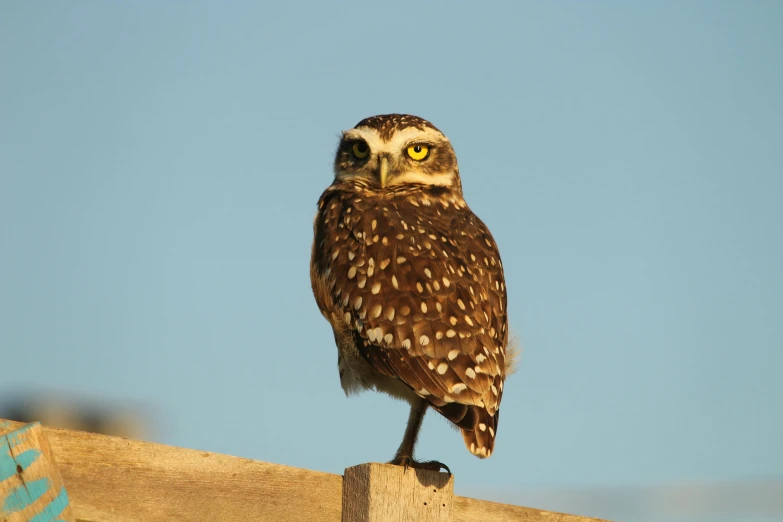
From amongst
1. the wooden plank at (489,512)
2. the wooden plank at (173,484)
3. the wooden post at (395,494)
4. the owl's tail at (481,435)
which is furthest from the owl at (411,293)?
the wooden plank at (173,484)

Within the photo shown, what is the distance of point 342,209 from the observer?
639 centimetres

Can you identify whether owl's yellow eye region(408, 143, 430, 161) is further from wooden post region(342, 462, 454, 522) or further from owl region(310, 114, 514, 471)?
wooden post region(342, 462, 454, 522)

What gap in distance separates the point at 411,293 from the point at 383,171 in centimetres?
166

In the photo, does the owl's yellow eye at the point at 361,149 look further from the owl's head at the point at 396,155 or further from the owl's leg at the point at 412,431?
the owl's leg at the point at 412,431

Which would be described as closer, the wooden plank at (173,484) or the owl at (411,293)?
the wooden plank at (173,484)

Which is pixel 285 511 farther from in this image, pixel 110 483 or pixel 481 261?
pixel 481 261

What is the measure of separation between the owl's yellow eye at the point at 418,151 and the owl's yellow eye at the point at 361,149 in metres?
0.30

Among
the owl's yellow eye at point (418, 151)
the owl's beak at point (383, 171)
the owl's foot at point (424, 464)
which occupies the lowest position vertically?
the owl's foot at point (424, 464)

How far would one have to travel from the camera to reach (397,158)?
7.16 meters

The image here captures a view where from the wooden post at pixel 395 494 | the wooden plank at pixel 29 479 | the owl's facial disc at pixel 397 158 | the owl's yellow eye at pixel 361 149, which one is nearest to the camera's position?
the wooden plank at pixel 29 479

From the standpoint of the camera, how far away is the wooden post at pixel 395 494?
13.2 feet

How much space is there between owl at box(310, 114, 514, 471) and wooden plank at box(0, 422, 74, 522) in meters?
2.06

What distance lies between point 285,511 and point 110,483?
67 cm

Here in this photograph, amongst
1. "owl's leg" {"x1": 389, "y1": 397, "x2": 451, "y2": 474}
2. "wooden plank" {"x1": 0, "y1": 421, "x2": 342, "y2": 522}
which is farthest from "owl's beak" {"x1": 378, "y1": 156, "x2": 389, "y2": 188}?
"wooden plank" {"x1": 0, "y1": 421, "x2": 342, "y2": 522}
